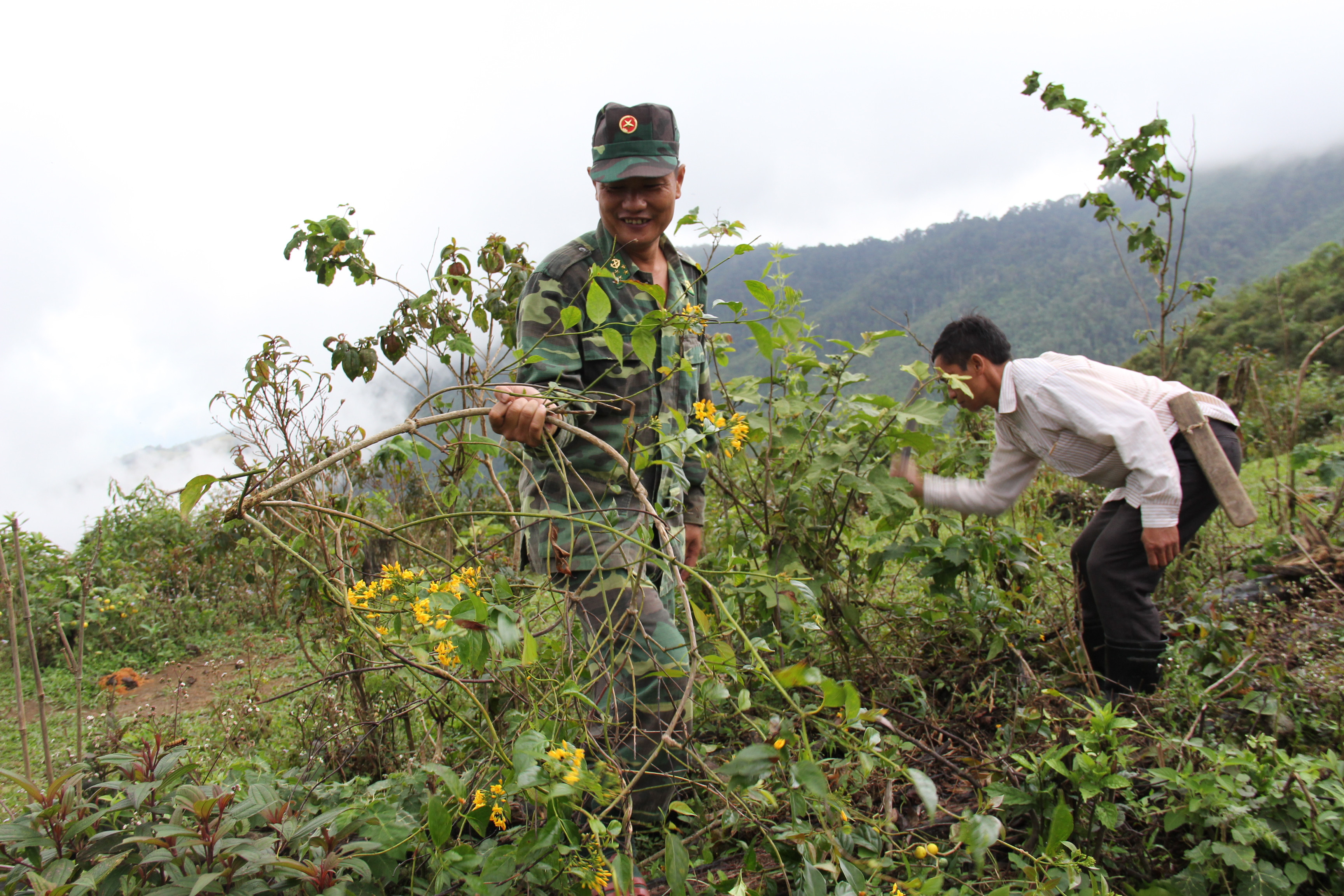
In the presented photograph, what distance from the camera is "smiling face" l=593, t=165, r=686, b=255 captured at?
6.89ft

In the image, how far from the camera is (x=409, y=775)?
1.68 metres

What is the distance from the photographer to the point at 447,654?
1.23m

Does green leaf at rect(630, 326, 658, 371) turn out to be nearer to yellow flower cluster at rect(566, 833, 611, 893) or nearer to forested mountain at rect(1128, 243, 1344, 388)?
yellow flower cluster at rect(566, 833, 611, 893)

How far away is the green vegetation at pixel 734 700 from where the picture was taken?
44.6 inches

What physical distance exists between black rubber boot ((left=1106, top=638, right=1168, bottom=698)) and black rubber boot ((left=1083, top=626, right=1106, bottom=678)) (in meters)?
0.09

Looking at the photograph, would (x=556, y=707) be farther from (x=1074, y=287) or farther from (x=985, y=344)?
(x=1074, y=287)

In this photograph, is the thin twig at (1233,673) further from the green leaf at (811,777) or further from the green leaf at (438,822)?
the green leaf at (438,822)


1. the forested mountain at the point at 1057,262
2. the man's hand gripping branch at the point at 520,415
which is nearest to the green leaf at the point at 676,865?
the man's hand gripping branch at the point at 520,415

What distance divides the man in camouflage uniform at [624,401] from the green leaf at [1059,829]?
27.5 inches

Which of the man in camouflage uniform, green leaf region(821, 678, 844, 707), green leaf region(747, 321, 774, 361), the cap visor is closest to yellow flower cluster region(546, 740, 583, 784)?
green leaf region(821, 678, 844, 707)

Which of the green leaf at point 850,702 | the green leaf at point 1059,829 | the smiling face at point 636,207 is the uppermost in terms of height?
the smiling face at point 636,207

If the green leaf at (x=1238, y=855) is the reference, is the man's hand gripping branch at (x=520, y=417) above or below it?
above

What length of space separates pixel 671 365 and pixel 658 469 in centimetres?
31

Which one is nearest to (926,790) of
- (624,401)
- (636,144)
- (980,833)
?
(980,833)
